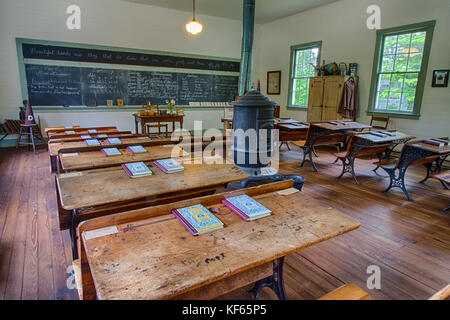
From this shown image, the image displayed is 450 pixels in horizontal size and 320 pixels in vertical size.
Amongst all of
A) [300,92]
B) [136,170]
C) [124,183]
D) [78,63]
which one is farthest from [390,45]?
[78,63]

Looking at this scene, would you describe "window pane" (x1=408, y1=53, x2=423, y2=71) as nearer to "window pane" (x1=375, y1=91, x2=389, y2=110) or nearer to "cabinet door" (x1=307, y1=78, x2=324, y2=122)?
"window pane" (x1=375, y1=91, x2=389, y2=110)

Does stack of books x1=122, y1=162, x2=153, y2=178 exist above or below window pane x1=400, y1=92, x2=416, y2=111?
below

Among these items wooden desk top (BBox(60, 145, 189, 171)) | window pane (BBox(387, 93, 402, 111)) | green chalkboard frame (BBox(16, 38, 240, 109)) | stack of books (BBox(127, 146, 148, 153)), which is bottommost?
wooden desk top (BBox(60, 145, 189, 171))

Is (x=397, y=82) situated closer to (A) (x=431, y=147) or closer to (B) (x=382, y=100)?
(B) (x=382, y=100)

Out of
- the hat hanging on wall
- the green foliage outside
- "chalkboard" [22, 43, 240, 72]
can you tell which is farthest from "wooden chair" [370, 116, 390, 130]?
the hat hanging on wall

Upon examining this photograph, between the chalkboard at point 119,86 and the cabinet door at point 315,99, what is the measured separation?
2.45 m

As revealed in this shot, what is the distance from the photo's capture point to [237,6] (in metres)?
6.59

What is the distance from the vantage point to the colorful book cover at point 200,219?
1170 mm

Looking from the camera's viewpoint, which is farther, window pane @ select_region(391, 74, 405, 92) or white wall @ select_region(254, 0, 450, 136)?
window pane @ select_region(391, 74, 405, 92)

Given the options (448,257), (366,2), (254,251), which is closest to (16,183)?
(254,251)

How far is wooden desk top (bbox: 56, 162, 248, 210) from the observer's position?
4.86 ft

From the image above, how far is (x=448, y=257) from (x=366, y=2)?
552cm

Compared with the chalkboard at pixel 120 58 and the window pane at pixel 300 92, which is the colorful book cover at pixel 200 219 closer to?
the chalkboard at pixel 120 58

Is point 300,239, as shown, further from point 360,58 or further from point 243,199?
point 360,58
